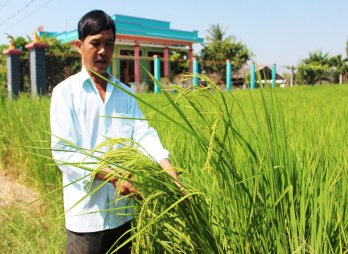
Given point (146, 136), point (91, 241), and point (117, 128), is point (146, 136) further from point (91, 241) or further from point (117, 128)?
point (91, 241)

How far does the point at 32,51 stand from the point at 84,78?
734 centimetres

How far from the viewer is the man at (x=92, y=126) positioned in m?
1.21

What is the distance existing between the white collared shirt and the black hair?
15 cm

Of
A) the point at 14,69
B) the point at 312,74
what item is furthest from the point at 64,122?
the point at 312,74

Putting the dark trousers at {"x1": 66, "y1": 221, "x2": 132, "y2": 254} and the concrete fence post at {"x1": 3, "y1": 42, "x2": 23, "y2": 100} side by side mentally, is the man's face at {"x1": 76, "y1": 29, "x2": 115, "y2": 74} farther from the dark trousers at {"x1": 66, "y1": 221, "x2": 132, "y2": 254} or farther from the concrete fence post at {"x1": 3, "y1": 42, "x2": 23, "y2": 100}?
the concrete fence post at {"x1": 3, "y1": 42, "x2": 23, "y2": 100}

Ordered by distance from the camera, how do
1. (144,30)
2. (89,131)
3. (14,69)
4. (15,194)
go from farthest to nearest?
(144,30) < (14,69) < (15,194) < (89,131)

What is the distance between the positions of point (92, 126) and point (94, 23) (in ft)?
1.22

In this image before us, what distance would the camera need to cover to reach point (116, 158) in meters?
0.76

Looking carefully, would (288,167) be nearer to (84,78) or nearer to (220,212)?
(220,212)

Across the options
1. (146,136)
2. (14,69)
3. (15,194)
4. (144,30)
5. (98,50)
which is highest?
(144,30)

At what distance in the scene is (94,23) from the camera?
1212 mm

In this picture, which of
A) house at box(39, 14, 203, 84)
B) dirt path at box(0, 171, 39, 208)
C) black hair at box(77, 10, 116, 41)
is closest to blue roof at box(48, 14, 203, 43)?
house at box(39, 14, 203, 84)

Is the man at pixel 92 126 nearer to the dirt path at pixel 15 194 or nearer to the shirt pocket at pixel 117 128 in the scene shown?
the shirt pocket at pixel 117 128

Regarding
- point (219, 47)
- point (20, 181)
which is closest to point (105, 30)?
point (20, 181)
